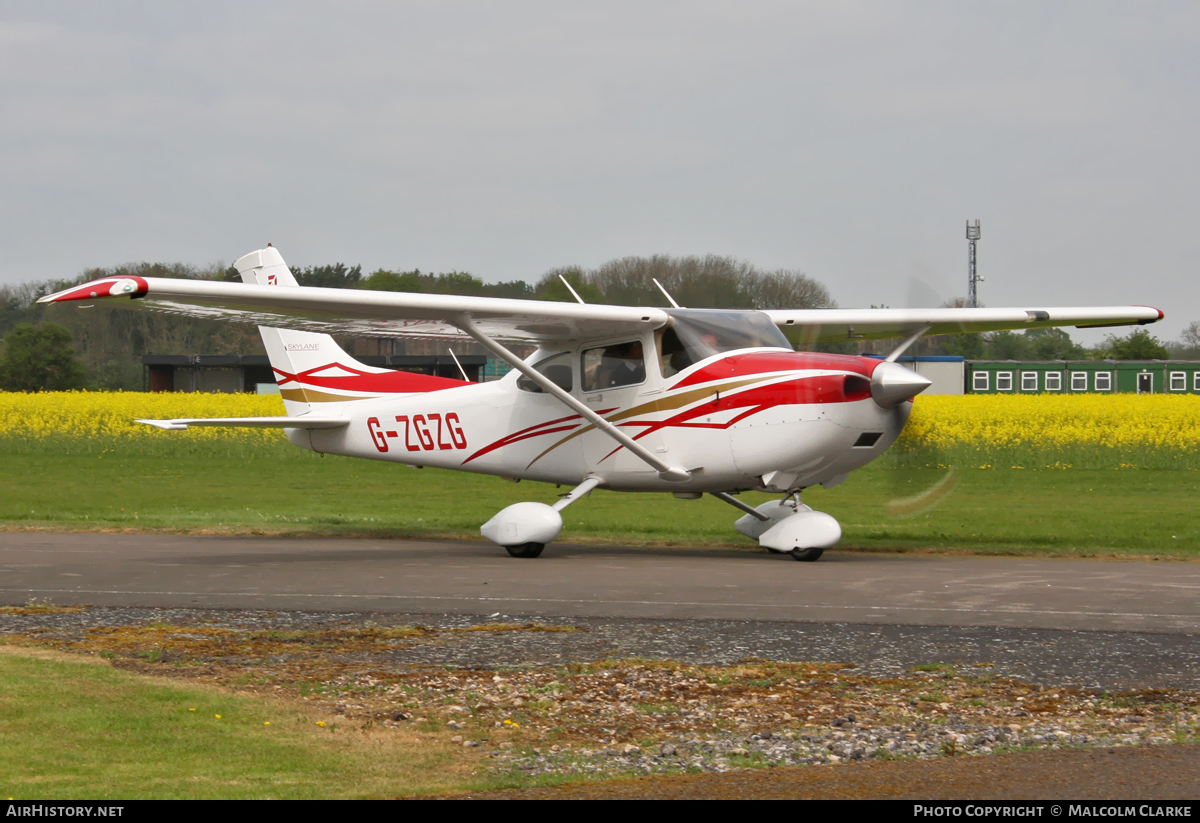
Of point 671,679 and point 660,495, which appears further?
point 660,495

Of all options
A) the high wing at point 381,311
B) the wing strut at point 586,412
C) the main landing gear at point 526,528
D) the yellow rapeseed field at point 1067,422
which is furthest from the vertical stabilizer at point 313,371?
the yellow rapeseed field at point 1067,422

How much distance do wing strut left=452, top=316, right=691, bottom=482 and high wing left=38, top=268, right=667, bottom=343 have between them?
0.20 m

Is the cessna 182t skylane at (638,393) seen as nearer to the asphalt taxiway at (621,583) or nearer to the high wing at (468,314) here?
the high wing at (468,314)

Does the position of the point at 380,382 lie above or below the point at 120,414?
above

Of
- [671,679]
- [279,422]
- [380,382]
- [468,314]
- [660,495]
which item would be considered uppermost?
[468,314]

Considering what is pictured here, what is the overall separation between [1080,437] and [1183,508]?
11085mm

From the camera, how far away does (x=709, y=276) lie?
2559 cm

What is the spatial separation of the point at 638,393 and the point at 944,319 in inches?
164

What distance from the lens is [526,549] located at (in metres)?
13.9

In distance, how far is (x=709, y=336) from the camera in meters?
13.6

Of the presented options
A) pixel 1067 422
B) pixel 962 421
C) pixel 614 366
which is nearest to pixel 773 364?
pixel 614 366

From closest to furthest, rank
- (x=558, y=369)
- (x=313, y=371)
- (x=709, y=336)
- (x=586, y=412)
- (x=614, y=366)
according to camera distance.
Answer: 1. (x=709, y=336)
2. (x=586, y=412)
3. (x=614, y=366)
4. (x=558, y=369)
5. (x=313, y=371)

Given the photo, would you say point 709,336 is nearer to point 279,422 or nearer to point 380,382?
point 380,382

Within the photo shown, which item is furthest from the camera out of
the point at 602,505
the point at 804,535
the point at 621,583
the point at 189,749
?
the point at 602,505
